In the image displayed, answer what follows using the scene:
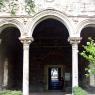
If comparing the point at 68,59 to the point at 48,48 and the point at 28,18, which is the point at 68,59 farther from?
the point at 28,18

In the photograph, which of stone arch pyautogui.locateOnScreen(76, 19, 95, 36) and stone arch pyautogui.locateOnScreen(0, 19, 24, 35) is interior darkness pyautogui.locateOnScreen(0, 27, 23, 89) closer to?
stone arch pyautogui.locateOnScreen(0, 19, 24, 35)

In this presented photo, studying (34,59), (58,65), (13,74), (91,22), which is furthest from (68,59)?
(91,22)

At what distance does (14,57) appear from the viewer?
24.3m

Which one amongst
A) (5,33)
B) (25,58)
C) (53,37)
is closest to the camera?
(25,58)

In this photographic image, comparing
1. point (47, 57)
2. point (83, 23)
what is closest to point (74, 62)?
point (83, 23)

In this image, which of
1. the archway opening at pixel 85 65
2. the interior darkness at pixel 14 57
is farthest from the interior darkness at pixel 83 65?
the interior darkness at pixel 14 57

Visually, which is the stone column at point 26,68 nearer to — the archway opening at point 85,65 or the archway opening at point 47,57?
the archway opening at point 85,65

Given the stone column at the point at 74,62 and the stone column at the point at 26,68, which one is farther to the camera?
the stone column at the point at 74,62

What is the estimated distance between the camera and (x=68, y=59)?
2400 cm

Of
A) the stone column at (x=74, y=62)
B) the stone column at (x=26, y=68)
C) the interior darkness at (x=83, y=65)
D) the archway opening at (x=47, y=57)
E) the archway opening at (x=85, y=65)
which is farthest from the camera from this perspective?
the archway opening at (x=47, y=57)

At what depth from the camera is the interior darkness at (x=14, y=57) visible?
74.2 ft

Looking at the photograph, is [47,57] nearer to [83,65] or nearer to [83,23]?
[83,65]

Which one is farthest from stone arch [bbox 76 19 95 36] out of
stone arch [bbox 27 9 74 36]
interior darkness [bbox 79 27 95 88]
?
interior darkness [bbox 79 27 95 88]

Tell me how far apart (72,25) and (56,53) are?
20.5ft
